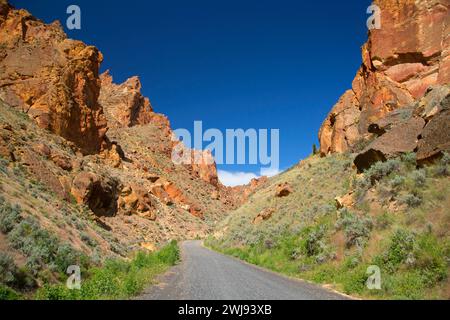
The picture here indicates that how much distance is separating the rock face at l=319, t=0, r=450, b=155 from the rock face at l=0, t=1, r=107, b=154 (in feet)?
115

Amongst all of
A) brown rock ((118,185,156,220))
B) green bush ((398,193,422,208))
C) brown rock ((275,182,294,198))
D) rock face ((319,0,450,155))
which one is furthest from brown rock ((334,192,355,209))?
brown rock ((118,185,156,220))

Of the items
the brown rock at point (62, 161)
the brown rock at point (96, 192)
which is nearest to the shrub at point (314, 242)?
the brown rock at point (96, 192)

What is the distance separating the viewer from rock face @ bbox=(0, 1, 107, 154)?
41.1 m

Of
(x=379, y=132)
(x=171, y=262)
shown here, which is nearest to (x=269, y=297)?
(x=171, y=262)

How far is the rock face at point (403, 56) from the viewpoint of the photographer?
25250mm

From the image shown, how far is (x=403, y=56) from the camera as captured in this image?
27922 millimetres

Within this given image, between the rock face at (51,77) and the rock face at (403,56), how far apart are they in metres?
34.9

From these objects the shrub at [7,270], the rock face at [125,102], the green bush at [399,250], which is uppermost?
the rock face at [125,102]

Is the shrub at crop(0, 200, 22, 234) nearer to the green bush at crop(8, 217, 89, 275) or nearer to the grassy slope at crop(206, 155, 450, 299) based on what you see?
the green bush at crop(8, 217, 89, 275)

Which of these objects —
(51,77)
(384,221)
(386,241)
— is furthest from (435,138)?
(51,77)

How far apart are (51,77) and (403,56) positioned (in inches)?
1562

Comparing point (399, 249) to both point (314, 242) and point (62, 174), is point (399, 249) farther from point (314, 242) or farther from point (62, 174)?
point (62, 174)

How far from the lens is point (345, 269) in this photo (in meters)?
14.2

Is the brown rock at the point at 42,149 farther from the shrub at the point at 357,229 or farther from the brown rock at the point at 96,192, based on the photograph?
the shrub at the point at 357,229
